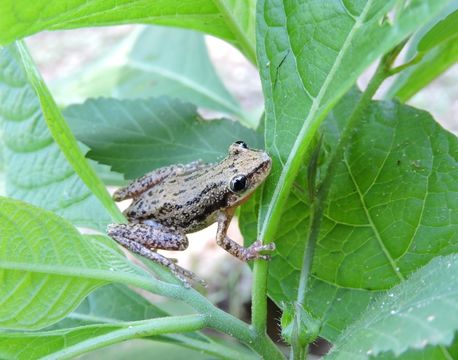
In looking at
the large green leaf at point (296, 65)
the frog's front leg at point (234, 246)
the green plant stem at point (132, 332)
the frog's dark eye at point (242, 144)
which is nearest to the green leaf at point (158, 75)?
the frog's front leg at point (234, 246)

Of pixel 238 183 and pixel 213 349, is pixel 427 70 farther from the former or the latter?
pixel 213 349

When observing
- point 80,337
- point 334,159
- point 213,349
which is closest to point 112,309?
point 213,349

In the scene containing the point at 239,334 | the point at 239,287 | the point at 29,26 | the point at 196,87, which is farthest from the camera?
the point at 239,287

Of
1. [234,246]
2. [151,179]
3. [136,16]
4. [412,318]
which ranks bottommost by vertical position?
[412,318]

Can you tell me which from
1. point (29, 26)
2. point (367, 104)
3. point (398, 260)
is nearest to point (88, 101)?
point (29, 26)

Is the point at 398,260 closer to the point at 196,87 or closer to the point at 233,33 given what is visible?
the point at 233,33

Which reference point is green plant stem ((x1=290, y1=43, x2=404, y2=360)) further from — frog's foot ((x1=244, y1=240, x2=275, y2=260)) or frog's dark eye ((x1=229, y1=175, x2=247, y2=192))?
frog's dark eye ((x1=229, y1=175, x2=247, y2=192))
